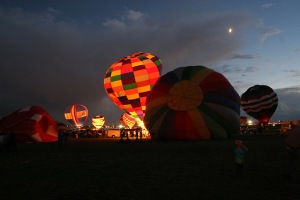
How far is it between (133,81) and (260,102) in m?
18.9

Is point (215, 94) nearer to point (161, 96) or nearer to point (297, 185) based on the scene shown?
point (161, 96)

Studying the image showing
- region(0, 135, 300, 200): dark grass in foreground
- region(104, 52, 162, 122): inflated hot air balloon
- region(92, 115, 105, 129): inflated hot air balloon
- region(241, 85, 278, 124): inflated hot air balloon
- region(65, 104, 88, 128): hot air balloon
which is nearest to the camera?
region(0, 135, 300, 200): dark grass in foreground

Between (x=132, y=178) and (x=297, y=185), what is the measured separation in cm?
417

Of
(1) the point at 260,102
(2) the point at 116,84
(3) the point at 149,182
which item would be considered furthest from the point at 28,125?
(1) the point at 260,102

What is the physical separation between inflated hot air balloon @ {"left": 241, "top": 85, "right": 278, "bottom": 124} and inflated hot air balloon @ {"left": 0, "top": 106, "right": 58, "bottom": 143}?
1080 inches

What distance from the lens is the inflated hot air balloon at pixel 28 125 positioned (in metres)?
26.6

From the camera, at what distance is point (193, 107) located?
22.9 metres

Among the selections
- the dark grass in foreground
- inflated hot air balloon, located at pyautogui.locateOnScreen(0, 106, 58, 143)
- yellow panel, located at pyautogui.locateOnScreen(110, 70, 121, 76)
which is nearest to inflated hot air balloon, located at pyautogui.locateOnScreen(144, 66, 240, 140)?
yellow panel, located at pyautogui.locateOnScreen(110, 70, 121, 76)

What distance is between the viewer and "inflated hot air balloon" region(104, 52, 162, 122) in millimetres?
33344

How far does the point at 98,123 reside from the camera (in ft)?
220

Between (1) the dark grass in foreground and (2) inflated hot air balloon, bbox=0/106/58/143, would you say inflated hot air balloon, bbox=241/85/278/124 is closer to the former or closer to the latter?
(2) inflated hot air balloon, bbox=0/106/58/143

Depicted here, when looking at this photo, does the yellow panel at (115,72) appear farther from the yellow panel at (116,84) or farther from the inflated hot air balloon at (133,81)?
the yellow panel at (116,84)

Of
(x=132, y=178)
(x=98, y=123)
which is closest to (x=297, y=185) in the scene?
(x=132, y=178)

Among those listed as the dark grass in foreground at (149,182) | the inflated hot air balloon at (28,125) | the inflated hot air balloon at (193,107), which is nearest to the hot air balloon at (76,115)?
the inflated hot air balloon at (28,125)
